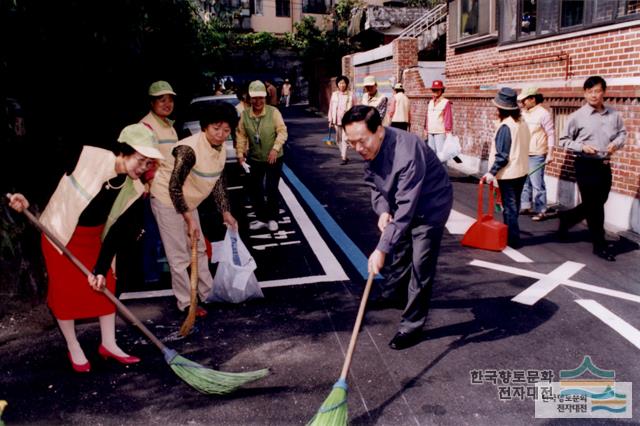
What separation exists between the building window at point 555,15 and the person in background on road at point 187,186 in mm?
6479

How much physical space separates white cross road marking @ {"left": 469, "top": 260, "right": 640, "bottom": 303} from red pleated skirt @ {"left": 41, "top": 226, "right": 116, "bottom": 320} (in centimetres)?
407

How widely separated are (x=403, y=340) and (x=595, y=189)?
135 inches

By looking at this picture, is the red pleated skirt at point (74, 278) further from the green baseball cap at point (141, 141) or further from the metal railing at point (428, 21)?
the metal railing at point (428, 21)

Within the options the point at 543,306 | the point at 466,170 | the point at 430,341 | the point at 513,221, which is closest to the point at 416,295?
the point at 430,341

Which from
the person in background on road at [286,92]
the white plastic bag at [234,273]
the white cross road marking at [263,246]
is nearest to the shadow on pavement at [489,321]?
the white plastic bag at [234,273]

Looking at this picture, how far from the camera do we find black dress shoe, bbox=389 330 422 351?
4363 mm

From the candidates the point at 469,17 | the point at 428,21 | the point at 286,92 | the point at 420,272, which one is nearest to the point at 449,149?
the point at 469,17

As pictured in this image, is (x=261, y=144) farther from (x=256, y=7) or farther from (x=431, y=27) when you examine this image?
(x=256, y=7)

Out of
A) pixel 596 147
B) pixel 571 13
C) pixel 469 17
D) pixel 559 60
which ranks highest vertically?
pixel 469 17

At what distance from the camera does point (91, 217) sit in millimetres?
3885

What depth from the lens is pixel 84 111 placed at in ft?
19.2

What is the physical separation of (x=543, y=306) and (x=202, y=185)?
10.6 ft

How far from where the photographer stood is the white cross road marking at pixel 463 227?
655 centimetres

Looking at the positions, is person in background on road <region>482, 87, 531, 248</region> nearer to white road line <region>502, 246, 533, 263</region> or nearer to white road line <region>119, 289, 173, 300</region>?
white road line <region>502, 246, 533, 263</region>
